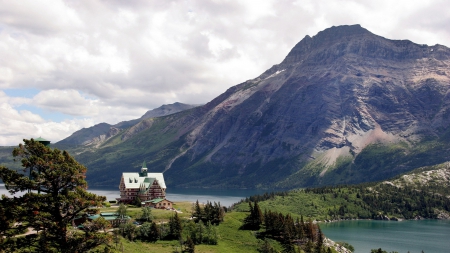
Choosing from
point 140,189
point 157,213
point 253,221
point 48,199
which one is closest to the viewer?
point 48,199

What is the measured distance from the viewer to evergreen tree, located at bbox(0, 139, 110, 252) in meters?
29.1

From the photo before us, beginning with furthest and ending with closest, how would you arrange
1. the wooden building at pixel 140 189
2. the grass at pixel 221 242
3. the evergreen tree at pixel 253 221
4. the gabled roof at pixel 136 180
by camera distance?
the gabled roof at pixel 136 180
the wooden building at pixel 140 189
the evergreen tree at pixel 253 221
the grass at pixel 221 242

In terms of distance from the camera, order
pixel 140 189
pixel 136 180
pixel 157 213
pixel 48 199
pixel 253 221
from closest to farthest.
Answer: pixel 48 199
pixel 157 213
pixel 253 221
pixel 140 189
pixel 136 180

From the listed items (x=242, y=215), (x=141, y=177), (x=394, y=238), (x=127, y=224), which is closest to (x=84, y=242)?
(x=127, y=224)

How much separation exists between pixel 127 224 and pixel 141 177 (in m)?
56.7

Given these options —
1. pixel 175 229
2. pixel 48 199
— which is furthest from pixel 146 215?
pixel 48 199

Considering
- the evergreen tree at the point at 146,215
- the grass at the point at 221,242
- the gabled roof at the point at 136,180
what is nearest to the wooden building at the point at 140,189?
the gabled roof at the point at 136,180

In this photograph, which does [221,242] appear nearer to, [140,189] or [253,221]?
[253,221]

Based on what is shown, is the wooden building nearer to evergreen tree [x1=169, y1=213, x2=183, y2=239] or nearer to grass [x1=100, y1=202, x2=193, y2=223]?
grass [x1=100, y1=202, x2=193, y2=223]

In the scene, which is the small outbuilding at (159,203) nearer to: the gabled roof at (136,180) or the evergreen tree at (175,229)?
the gabled roof at (136,180)

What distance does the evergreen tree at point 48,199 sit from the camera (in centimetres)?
2906

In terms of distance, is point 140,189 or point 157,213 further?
point 140,189

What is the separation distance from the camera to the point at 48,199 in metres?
29.5

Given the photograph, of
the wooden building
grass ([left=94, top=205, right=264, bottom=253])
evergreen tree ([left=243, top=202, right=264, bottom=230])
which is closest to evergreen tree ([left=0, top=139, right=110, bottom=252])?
grass ([left=94, top=205, right=264, bottom=253])
